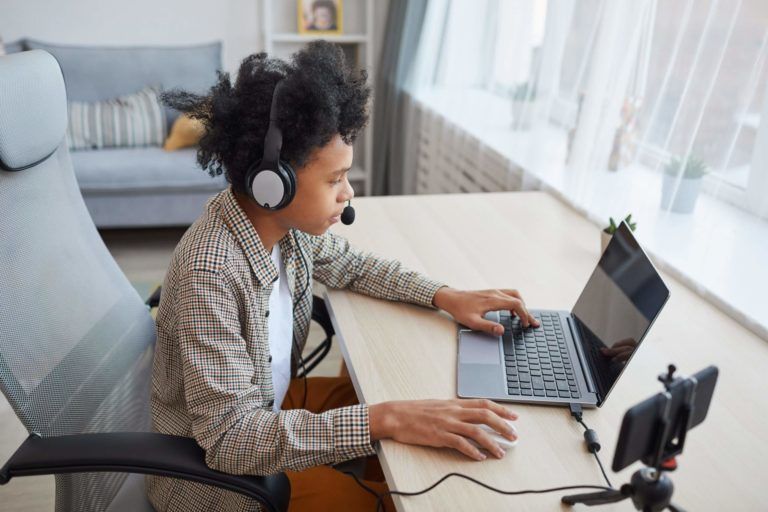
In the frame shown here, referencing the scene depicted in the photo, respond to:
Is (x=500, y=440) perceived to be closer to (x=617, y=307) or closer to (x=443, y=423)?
(x=443, y=423)

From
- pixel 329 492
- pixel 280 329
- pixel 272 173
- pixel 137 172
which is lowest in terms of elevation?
pixel 137 172

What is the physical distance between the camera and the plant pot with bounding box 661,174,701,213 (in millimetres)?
1448

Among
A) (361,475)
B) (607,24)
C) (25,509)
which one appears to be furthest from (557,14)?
(25,509)

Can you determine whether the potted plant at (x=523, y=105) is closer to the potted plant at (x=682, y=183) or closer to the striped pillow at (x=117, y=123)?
the potted plant at (x=682, y=183)

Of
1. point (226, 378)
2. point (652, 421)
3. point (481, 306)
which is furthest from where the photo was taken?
point (481, 306)

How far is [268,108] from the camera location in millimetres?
960

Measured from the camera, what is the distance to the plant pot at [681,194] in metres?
1.45

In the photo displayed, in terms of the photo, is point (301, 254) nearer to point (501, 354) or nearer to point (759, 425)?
point (501, 354)

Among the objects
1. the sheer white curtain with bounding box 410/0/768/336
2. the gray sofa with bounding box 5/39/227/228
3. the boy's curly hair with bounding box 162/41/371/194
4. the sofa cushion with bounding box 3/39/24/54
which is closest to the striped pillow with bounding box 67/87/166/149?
the gray sofa with bounding box 5/39/227/228

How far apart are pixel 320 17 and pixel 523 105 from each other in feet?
5.99

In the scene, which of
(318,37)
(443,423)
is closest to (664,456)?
(443,423)

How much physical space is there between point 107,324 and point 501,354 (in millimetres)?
640

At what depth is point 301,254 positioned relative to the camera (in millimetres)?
1222

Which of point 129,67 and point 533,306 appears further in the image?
point 129,67
